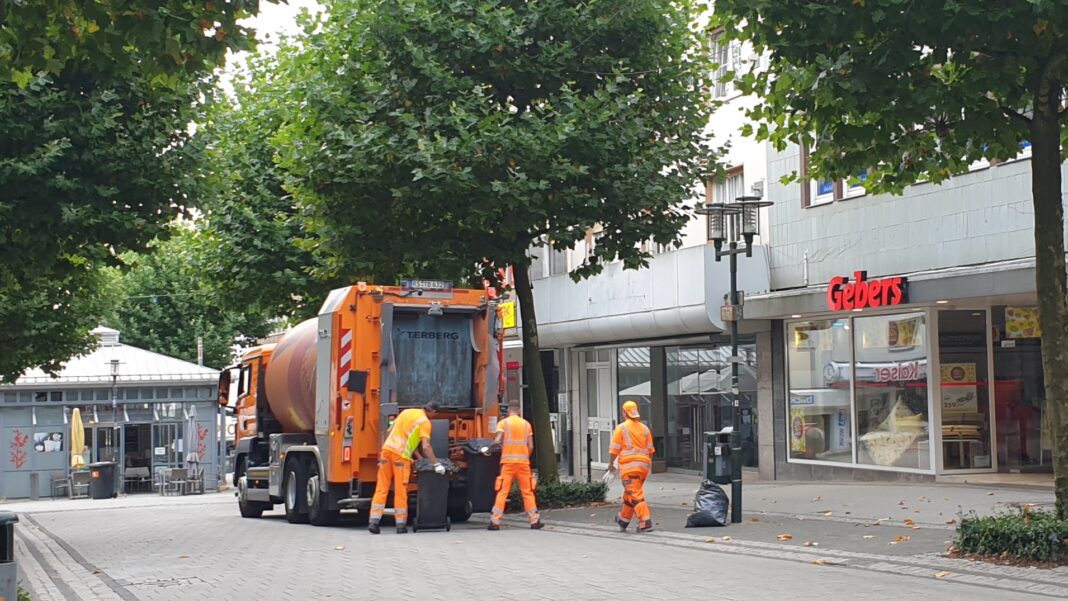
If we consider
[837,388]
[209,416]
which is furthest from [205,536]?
[209,416]

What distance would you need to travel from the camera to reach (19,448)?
4019 cm

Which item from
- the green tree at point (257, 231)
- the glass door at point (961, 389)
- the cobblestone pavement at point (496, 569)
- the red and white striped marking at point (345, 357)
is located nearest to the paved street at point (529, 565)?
the cobblestone pavement at point (496, 569)

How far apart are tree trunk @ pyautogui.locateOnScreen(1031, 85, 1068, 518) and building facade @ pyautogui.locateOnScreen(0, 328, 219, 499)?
32.9 metres

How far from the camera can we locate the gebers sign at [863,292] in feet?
67.6

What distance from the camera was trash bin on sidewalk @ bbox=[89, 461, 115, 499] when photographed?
126 feet

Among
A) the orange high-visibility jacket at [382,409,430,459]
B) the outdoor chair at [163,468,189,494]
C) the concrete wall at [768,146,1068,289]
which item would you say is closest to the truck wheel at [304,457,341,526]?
the orange high-visibility jacket at [382,409,430,459]

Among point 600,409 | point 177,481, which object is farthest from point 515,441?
point 177,481

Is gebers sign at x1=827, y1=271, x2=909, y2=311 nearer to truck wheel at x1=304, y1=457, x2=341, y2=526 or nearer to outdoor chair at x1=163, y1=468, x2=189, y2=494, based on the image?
truck wheel at x1=304, y1=457, x2=341, y2=526

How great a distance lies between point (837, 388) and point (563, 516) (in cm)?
687

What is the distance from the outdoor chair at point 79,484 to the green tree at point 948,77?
31.5m

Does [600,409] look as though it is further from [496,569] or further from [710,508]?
[496,569]

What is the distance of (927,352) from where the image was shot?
2133 centimetres

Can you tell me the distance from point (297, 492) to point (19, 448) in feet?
77.0

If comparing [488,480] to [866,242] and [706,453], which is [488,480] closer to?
[706,453]
